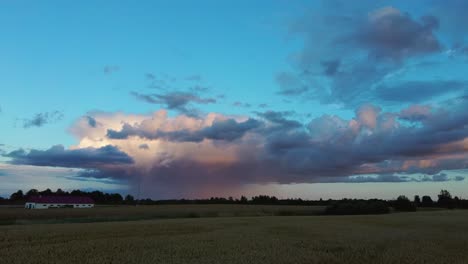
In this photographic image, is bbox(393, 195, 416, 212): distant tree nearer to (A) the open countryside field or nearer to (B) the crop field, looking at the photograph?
(A) the open countryside field

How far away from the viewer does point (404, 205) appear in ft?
415

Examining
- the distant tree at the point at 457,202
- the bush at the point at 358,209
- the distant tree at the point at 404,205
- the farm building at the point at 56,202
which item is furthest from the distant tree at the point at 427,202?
the farm building at the point at 56,202

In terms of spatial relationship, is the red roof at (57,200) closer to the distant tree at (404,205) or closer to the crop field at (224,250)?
the distant tree at (404,205)

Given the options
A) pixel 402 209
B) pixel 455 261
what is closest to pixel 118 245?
pixel 455 261

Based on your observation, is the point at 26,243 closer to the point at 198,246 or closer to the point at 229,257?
the point at 198,246

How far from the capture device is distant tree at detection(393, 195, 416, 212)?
125m

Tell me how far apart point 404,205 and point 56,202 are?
123 m

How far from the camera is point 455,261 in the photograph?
71.3 ft

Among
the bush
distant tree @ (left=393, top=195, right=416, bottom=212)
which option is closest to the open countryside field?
the bush

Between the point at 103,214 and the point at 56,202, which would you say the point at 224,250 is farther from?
the point at 56,202

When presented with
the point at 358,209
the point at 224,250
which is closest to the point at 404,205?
the point at 358,209

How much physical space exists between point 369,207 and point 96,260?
9695 cm

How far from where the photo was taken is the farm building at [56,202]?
152m

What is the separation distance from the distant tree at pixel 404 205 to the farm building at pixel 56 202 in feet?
348
